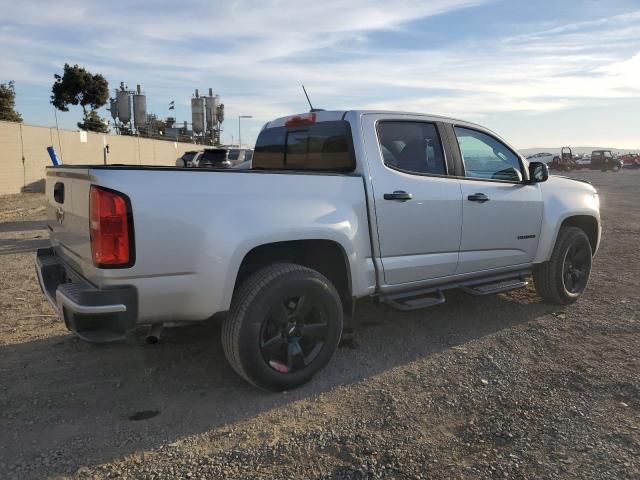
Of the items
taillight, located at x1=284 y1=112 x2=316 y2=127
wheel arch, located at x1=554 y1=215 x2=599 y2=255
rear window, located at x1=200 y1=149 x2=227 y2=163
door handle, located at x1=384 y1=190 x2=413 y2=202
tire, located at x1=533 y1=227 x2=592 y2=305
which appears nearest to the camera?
door handle, located at x1=384 y1=190 x2=413 y2=202

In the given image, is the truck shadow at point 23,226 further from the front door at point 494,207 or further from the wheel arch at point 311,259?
the front door at point 494,207

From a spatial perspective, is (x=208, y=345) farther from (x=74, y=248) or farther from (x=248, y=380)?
(x=74, y=248)

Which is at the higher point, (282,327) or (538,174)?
(538,174)

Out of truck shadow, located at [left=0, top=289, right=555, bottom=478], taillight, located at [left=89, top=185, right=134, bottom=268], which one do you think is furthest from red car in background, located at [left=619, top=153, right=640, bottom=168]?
taillight, located at [left=89, top=185, right=134, bottom=268]

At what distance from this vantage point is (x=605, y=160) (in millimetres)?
47812

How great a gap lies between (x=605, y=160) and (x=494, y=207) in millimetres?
49924

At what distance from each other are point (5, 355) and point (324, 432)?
2720mm

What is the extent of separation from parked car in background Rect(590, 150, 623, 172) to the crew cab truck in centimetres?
4858

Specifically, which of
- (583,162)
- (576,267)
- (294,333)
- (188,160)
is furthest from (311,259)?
(583,162)

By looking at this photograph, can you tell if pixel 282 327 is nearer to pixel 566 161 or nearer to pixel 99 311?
pixel 99 311

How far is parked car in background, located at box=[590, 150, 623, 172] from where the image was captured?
47.7 m

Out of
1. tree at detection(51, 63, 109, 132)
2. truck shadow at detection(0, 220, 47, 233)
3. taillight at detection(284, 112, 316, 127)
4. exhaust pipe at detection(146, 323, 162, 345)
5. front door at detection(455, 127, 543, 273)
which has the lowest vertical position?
truck shadow at detection(0, 220, 47, 233)

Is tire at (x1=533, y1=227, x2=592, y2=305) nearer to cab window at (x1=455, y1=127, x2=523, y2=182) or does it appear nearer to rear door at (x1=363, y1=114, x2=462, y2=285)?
cab window at (x1=455, y1=127, x2=523, y2=182)

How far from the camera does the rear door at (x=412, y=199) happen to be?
157 inches
